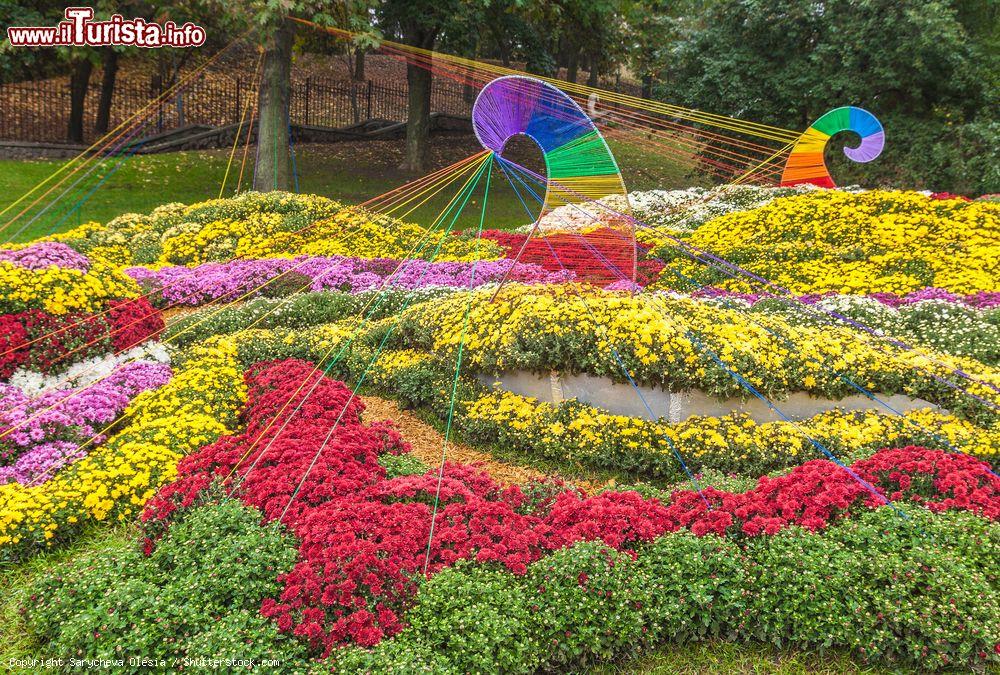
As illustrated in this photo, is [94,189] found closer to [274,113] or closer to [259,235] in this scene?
[274,113]

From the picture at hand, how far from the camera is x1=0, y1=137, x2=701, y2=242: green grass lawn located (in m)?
17.9

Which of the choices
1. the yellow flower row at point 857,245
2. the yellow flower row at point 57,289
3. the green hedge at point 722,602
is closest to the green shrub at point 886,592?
the green hedge at point 722,602

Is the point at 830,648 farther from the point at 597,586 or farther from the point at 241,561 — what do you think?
the point at 241,561

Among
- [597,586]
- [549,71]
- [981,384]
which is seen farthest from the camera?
[549,71]

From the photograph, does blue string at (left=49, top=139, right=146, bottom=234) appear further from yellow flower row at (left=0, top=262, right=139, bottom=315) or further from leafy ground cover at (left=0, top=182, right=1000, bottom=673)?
yellow flower row at (left=0, top=262, right=139, bottom=315)

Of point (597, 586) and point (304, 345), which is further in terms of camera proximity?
point (304, 345)

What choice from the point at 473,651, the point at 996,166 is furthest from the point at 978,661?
the point at 996,166

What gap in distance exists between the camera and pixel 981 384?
23.0ft

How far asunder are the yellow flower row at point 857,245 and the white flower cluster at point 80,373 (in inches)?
311

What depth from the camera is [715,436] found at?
21.5 feet

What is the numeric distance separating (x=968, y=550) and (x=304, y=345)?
21.7 feet

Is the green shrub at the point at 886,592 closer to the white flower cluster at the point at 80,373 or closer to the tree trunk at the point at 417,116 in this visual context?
the white flower cluster at the point at 80,373

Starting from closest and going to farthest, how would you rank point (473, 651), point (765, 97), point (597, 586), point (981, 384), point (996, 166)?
1. point (473, 651)
2. point (597, 586)
3. point (981, 384)
4. point (996, 166)
5. point (765, 97)

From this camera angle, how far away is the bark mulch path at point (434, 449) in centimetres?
662
